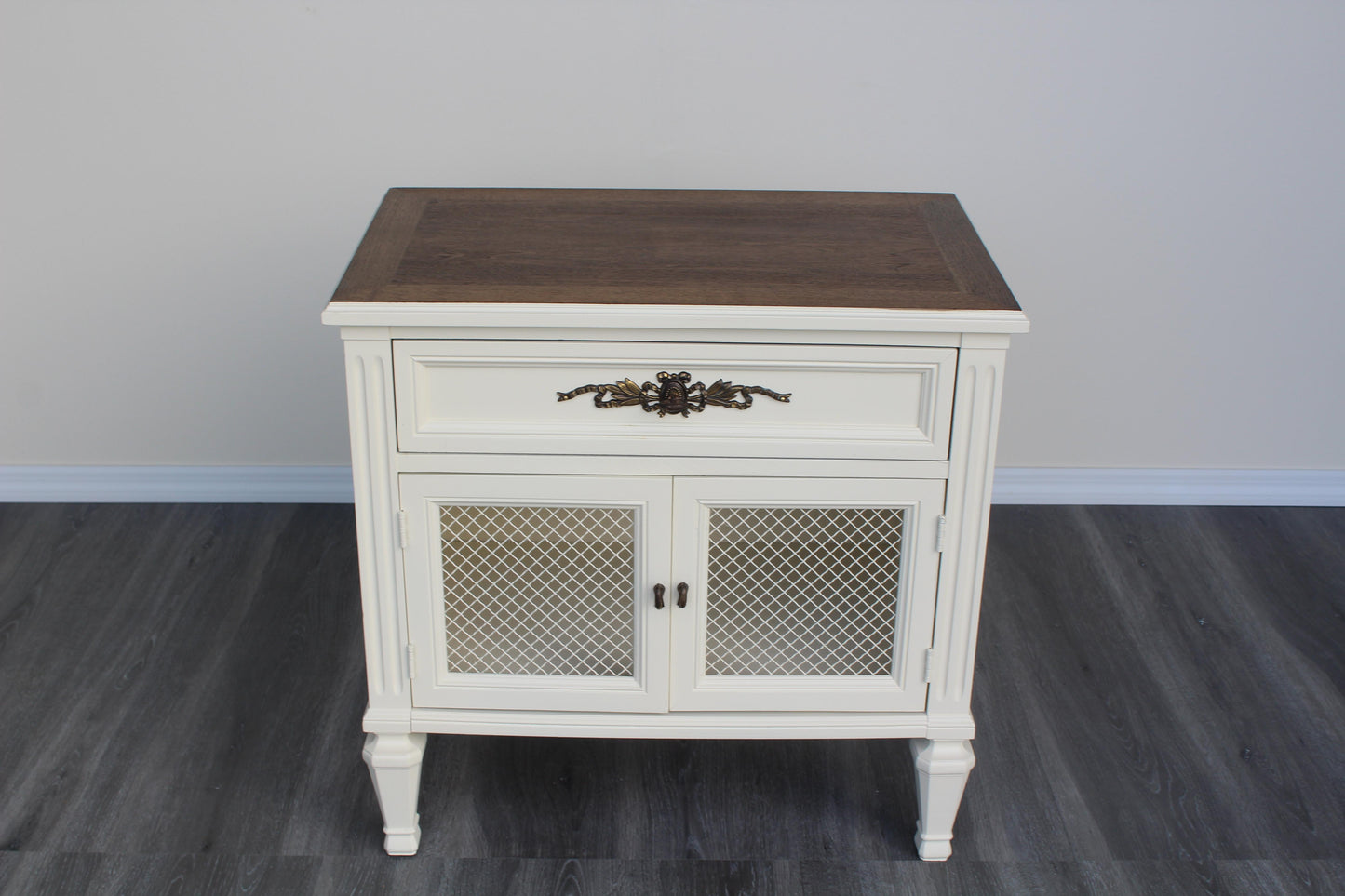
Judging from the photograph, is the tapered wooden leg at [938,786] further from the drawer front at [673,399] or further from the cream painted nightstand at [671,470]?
the drawer front at [673,399]

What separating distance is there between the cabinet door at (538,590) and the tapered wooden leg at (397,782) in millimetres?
70

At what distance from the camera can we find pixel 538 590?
1540mm

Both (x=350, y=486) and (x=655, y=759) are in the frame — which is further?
(x=350, y=486)

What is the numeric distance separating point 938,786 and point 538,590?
1.73 feet

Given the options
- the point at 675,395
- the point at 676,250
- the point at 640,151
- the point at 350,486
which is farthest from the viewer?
the point at 350,486

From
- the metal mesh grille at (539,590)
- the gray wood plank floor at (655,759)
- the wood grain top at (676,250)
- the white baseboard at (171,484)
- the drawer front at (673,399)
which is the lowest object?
the gray wood plank floor at (655,759)

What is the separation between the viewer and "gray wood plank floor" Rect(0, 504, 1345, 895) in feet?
5.25

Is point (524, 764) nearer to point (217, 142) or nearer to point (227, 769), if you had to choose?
point (227, 769)

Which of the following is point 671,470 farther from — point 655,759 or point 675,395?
point 655,759

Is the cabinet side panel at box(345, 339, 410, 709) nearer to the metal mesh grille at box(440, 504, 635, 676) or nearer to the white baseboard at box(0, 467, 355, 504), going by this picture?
the metal mesh grille at box(440, 504, 635, 676)

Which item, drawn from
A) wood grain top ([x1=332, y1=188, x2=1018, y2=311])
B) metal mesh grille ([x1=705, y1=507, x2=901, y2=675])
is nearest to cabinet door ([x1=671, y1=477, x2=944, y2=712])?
metal mesh grille ([x1=705, y1=507, x2=901, y2=675])

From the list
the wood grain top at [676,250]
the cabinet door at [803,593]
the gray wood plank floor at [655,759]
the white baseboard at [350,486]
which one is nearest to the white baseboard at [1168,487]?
the white baseboard at [350,486]

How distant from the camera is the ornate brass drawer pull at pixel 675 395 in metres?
1.39

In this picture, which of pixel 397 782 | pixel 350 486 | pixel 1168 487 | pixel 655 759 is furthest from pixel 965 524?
pixel 350 486
